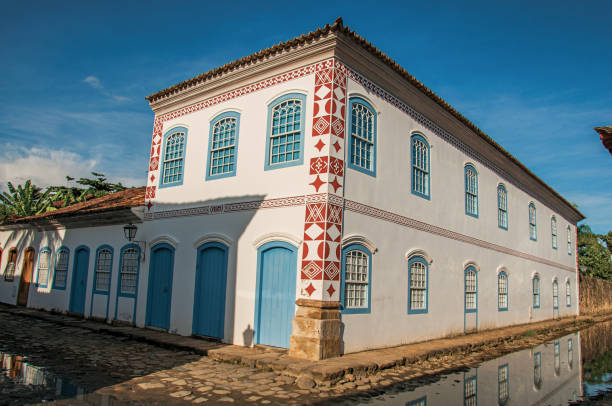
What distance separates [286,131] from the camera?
952cm

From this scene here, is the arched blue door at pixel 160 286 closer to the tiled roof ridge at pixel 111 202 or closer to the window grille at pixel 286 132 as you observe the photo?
the tiled roof ridge at pixel 111 202

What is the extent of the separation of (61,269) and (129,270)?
4.24m

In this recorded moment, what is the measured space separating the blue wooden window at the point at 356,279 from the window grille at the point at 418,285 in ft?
6.27

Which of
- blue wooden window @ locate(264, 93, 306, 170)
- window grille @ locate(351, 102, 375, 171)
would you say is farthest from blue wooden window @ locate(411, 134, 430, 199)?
blue wooden window @ locate(264, 93, 306, 170)

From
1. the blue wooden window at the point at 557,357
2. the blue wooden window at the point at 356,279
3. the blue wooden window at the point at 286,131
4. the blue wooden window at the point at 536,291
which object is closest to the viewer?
the blue wooden window at the point at 356,279

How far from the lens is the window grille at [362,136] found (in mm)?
9375

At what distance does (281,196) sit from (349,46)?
11.1 feet

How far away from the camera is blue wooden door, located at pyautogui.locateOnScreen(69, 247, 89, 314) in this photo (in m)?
13.7

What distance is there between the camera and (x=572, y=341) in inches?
567

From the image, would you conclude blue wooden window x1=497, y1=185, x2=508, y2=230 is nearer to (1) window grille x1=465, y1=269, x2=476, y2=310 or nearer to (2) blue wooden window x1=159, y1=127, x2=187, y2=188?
(1) window grille x1=465, y1=269, x2=476, y2=310

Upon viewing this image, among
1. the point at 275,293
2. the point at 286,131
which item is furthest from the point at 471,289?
the point at 286,131

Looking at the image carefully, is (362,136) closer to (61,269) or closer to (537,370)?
(537,370)

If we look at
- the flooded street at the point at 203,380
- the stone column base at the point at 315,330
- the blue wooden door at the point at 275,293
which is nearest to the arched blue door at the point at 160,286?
the flooded street at the point at 203,380

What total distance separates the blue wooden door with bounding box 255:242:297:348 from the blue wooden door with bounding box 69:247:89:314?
24.4 feet
